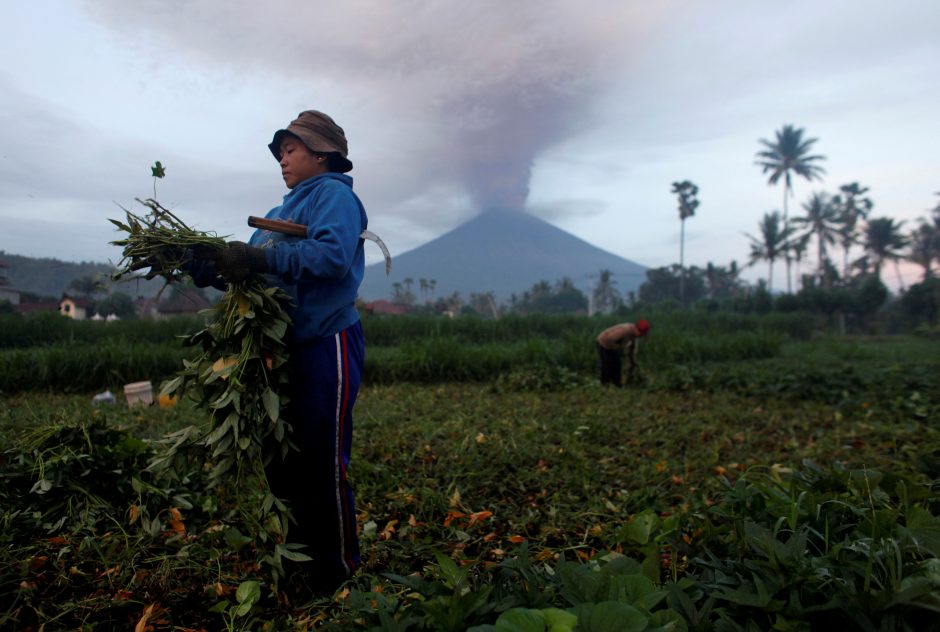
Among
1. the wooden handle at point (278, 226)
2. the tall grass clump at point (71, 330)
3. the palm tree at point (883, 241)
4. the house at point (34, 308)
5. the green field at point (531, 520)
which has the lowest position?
the green field at point (531, 520)

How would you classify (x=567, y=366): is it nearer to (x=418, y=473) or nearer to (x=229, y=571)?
(x=418, y=473)

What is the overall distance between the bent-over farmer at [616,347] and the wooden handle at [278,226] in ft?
21.6

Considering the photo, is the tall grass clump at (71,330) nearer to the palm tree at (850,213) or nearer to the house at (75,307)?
the house at (75,307)

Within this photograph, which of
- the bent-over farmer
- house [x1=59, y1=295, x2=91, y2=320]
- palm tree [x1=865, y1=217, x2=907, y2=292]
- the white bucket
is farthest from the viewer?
palm tree [x1=865, y1=217, x2=907, y2=292]

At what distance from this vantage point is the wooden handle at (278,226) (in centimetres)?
188

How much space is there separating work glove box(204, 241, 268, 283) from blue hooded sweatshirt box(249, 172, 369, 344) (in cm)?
3

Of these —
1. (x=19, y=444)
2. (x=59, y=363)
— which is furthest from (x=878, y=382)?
(x=59, y=363)

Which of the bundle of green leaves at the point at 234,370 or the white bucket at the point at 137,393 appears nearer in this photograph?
the bundle of green leaves at the point at 234,370

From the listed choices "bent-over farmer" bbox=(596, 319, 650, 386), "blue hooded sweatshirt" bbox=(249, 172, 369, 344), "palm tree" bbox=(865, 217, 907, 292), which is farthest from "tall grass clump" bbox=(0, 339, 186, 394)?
"palm tree" bbox=(865, 217, 907, 292)

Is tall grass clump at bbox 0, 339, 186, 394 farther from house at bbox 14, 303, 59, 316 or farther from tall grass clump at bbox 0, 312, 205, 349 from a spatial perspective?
house at bbox 14, 303, 59, 316

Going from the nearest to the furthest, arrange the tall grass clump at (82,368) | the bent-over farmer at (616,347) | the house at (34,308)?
the tall grass clump at (82,368) → the bent-over farmer at (616,347) → the house at (34,308)

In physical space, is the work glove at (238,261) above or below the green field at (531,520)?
above

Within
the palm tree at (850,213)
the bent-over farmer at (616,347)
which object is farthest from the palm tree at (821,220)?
the bent-over farmer at (616,347)

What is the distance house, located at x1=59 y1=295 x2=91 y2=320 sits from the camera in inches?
375
